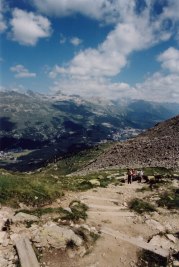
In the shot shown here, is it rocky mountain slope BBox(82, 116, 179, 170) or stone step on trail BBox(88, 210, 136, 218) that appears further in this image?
rocky mountain slope BBox(82, 116, 179, 170)

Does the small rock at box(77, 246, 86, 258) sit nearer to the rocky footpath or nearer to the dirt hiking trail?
the rocky footpath

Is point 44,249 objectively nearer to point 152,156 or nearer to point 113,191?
point 113,191

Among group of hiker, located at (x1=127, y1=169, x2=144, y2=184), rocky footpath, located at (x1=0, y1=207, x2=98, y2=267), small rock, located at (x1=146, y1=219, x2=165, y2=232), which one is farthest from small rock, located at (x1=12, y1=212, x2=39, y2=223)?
group of hiker, located at (x1=127, y1=169, x2=144, y2=184)

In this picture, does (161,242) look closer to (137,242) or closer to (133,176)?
(137,242)

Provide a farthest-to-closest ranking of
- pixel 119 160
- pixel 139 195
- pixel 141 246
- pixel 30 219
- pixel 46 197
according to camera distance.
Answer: pixel 119 160 → pixel 139 195 → pixel 46 197 → pixel 30 219 → pixel 141 246

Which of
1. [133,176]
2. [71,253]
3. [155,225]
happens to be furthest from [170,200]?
[71,253]

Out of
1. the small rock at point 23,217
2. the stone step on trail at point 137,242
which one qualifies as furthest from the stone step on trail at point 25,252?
the stone step on trail at point 137,242

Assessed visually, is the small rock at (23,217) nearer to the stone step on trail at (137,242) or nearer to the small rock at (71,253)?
the small rock at (71,253)

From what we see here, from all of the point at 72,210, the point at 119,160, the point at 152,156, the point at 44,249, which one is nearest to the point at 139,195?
the point at 72,210
